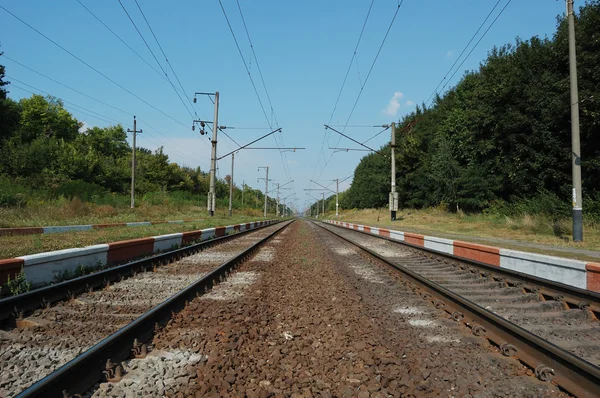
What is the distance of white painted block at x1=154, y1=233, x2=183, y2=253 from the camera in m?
11.5

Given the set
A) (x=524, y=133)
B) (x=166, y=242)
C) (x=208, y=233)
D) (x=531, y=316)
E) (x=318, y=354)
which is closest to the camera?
(x=318, y=354)

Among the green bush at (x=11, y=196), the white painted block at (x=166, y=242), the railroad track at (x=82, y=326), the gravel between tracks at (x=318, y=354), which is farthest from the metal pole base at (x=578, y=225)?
the green bush at (x=11, y=196)

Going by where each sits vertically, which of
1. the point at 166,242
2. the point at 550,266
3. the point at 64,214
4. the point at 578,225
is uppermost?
the point at 578,225

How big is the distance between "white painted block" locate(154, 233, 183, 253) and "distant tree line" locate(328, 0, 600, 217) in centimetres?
1809

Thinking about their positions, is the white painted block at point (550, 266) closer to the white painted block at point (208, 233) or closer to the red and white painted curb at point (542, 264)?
the red and white painted curb at point (542, 264)

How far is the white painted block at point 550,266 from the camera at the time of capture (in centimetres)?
611

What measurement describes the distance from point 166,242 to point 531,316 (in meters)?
10.4

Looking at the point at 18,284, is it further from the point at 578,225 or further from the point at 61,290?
the point at 578,225

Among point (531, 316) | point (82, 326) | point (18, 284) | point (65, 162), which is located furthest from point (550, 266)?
point (65, 162)

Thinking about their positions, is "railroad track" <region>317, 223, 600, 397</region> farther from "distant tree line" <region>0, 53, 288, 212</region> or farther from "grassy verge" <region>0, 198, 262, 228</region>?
"distant tree line" <region>0, 53, 288, 212</region>

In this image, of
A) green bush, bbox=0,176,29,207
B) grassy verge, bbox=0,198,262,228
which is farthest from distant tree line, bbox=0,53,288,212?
grassy verge, bbox=0,198,262,228

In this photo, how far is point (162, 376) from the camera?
2.94 metres

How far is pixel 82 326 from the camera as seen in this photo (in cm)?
404

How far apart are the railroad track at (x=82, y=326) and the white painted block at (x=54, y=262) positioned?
0.82 meters
